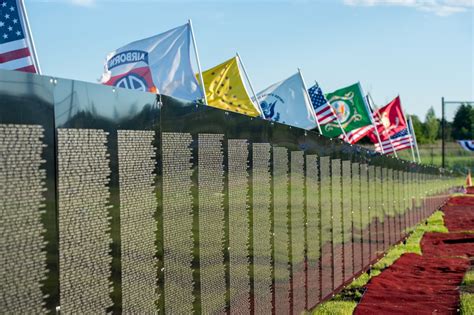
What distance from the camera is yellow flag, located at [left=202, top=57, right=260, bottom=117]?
1689cm

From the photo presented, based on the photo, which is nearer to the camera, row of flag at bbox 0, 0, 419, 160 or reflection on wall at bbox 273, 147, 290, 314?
reflection on wall at bbox 273, 147, 290, 314

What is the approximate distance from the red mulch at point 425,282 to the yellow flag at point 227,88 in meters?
4.52

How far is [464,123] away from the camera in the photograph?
308 feet

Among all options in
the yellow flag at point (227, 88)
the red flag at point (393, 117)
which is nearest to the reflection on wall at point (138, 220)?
the yellow flag at point (227, 88)

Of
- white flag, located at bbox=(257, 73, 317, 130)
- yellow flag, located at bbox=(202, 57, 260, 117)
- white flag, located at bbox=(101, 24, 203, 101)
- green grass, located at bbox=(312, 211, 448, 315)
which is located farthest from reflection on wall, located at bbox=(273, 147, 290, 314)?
white flag, located at bbox=(257, 73, 317, 130)

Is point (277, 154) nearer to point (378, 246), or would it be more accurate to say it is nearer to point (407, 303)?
point (407, 303)

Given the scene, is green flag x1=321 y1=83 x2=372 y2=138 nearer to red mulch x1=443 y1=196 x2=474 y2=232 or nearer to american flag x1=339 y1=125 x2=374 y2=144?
american flag x1=339 y1=125 x2=374 y2=144

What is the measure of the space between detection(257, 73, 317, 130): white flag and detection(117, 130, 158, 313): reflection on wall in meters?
14.0

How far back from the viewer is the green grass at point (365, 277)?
10.1m

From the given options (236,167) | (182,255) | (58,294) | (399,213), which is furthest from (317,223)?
(399,213)

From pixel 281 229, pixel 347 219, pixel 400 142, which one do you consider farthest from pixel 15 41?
pixel 400 142

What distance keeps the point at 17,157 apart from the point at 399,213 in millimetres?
16886

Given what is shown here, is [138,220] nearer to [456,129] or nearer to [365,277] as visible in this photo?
[365,277]

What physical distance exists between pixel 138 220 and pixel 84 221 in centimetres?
67
